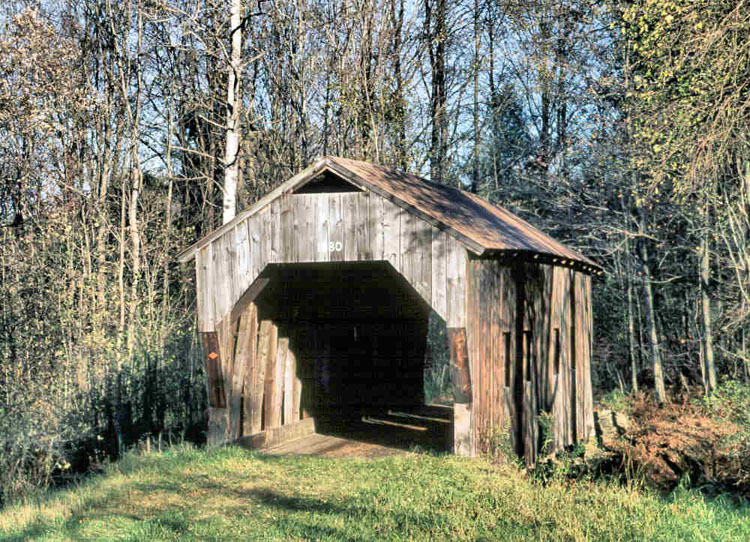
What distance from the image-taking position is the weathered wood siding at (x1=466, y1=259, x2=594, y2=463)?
10.6m

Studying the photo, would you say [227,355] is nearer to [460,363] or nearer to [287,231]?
[287,231]

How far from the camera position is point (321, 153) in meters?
21.2

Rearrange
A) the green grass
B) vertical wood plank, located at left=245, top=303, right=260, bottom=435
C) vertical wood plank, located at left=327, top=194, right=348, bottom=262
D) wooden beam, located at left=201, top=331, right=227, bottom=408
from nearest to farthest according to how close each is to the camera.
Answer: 1. the green grass
2. vertical wood plank, located at left=327, top=194, right=348, bottom=262
3. wooden beam, located at left=201, top=331, right=227, bottom=408
4. vertical wood plank, located at left=245, top=303, right=260, bottom=435

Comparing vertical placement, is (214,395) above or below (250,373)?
below

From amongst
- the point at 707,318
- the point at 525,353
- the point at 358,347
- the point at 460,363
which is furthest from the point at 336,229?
the point at 707,318

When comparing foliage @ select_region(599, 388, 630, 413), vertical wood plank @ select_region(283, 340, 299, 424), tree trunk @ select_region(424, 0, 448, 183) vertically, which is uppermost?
tree trunk @ select_region(424, 0, 448, 183)

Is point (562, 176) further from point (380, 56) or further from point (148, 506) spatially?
point (148, 506)

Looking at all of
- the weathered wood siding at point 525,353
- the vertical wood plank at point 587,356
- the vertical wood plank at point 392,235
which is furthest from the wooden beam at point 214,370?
the vertical wood plank at point 587,356

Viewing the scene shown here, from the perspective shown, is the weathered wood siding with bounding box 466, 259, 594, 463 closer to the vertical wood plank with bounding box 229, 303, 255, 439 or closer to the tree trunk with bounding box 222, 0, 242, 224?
the vertical wood plank with bounding box 229, 303, 255, 439

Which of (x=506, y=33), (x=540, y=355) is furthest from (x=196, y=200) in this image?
(x=540, y=355)

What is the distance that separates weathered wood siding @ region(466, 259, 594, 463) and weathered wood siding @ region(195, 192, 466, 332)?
0.33m

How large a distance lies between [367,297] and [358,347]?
0.96 metres

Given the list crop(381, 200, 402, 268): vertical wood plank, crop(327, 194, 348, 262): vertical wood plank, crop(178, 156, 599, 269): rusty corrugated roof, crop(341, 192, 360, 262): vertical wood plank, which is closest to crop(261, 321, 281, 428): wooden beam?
crop(178, 156, 599, 269): rusty corrugated roof

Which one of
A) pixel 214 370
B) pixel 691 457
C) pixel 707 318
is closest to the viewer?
pixel 691 457
